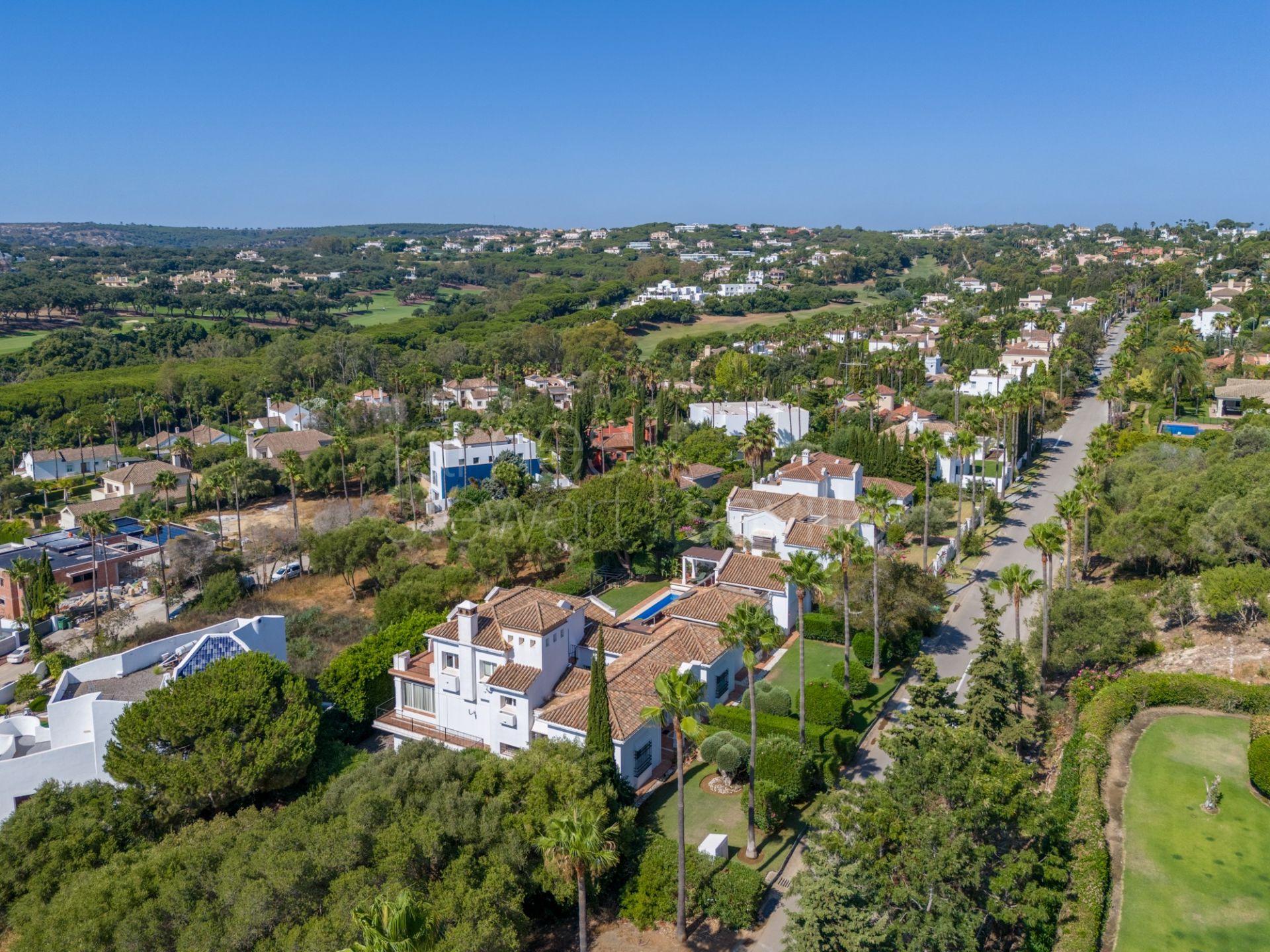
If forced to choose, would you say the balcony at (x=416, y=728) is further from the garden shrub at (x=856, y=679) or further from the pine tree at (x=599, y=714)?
the garden shrub at (x=856, y=679)

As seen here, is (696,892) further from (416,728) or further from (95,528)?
(95,528)

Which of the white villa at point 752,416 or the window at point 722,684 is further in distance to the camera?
the white villa at point 752,416

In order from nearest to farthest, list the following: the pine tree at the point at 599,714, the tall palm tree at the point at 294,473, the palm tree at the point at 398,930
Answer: the palm tree at the point at 398,930, the pine tree at the point at 599,714, the tall palm tree at the point at 294,473

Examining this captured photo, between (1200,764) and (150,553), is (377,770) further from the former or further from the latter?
(150,553)

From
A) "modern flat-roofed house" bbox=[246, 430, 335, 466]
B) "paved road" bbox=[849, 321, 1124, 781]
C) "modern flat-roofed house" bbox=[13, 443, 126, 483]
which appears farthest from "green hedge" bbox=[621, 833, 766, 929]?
"modern flat-roofed house" bbox=[13, 443, 126, 483]

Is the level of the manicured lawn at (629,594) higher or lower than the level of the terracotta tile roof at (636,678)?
lower

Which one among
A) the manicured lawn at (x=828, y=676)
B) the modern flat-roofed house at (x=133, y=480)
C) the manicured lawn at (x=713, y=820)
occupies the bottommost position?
the manicured lawn at (x=713, y=820)

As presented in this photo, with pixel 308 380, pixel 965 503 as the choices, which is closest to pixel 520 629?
pixel 965 503

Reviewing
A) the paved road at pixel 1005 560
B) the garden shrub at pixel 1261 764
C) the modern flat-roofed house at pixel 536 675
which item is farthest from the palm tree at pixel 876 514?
the garden shrub at pixel 1261 764
